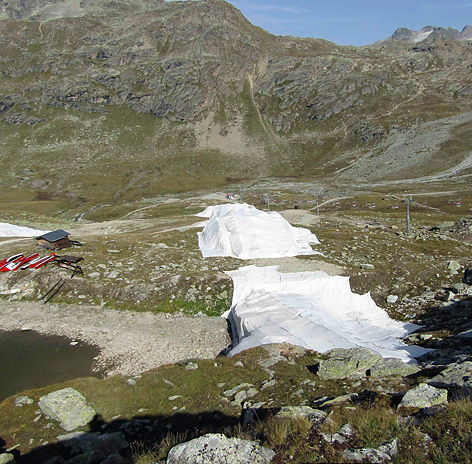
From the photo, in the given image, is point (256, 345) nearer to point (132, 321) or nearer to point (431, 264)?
point (132, 321)

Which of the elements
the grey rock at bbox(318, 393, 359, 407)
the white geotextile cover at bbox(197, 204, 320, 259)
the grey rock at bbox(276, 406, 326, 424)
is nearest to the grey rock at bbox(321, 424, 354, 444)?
the grey rock at bbox(276, 406, 326, 424)

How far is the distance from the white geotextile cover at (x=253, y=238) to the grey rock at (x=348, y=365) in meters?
21.2

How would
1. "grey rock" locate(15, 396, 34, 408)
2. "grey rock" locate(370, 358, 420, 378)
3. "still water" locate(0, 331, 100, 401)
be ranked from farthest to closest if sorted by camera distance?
"still water" locate(0, 331, 100, 401) < "grey rock" locate(15, 396, 34, 408) < "grey rock" locate(370, 358, 420, 378)

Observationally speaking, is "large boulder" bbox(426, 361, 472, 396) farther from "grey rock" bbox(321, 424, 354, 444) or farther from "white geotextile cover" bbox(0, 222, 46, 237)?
"white geotextile cover" bbox(0, 222, 46, 237)

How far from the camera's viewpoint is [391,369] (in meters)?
14.7

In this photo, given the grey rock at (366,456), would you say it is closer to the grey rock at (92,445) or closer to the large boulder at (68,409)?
the grey rock at (92,445)

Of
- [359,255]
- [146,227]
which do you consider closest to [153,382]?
[359,255]

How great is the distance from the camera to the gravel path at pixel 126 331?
70.2 ft

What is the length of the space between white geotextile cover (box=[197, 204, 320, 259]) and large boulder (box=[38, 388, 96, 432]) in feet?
76.9

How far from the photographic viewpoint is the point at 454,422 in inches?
328

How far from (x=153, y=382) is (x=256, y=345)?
628cm

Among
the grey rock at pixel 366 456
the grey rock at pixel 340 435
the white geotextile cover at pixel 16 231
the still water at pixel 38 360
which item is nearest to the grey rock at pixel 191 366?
the still water at pixel 38 360

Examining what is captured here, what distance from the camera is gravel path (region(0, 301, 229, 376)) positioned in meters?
21.4

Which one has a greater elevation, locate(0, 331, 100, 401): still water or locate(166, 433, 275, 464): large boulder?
locate(166, 433, 275, 464): large boulder
